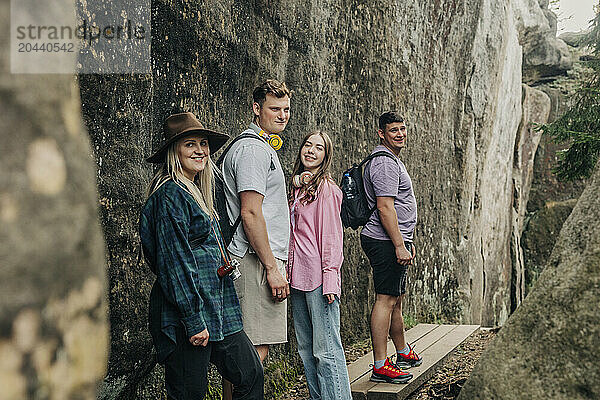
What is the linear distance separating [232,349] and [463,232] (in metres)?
7.65

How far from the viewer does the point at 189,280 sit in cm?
263

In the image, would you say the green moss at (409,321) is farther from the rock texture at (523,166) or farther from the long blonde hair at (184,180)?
the rock texture at (523,166)

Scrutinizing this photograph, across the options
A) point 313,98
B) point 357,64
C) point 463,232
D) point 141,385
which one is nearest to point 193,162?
point 141,385

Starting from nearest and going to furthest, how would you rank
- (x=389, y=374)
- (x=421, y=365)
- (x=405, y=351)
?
1. (x=389, y=374)
2. (x=405, y=351)
3. (x=421, y=365)

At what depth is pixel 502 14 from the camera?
12055 mm

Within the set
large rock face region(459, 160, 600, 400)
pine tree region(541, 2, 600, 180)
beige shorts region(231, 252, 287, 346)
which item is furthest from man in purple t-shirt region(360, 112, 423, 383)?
pine tree region(541, 2, 600, 180)

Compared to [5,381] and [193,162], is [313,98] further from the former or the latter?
[5,381]

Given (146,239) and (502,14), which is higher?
(502,14)

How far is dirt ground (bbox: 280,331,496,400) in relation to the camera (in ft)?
15.9

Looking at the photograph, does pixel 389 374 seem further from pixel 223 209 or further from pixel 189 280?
pixel 189 280

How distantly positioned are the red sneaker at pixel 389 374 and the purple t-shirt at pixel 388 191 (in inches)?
35.9

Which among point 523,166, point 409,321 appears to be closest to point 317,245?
point 409,321

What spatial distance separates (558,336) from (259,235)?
4.97 feet

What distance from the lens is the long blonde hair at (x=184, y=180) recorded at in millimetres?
2844
